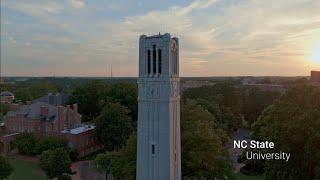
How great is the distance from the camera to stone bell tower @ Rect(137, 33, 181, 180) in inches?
739

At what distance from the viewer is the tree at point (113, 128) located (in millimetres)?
42219

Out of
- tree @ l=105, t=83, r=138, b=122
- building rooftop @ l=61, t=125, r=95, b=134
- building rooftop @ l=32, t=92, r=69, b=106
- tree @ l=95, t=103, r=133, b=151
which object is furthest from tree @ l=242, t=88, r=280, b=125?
building rooftop @ l=32, t=92, r=69, b=106

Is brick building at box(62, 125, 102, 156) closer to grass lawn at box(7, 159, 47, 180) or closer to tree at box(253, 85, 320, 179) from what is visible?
grass lawn at box(7, 159, 47, 180)

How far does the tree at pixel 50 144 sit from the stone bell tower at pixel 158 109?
73.3ft

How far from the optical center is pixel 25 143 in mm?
42688

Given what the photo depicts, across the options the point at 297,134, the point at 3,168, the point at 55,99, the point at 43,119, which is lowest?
the point at 3,168

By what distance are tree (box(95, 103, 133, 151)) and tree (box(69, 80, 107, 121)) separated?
57.6 ft

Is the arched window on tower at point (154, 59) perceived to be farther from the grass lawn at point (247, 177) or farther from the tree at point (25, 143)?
the tree at point (25, 143)

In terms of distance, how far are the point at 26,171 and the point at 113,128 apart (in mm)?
10581

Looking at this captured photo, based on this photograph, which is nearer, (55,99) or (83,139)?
(83,139)

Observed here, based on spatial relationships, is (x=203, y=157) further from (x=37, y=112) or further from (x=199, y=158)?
(x=37, y=112)

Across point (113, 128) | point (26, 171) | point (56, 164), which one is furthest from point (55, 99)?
point (56, 164)

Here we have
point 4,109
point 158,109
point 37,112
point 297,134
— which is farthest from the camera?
point 4,109

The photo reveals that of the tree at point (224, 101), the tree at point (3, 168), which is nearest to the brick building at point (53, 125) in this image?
the tree at point (3, 168)
